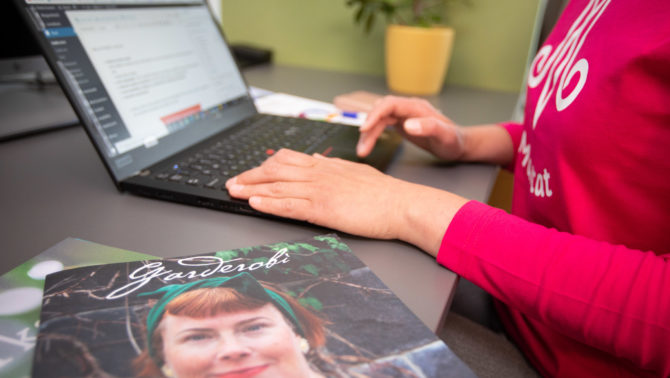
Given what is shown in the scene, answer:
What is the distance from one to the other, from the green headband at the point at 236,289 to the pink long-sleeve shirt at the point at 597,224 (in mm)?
173

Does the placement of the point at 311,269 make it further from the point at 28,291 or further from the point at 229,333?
the point at 28,291

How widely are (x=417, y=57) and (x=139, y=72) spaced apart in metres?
0.77

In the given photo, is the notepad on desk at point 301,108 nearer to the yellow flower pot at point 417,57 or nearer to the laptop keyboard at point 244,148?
the laptop keyboard at point 244,148

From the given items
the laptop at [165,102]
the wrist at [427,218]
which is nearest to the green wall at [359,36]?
the laptop at [165,102]

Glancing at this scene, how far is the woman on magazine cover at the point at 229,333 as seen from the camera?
10.4 inches

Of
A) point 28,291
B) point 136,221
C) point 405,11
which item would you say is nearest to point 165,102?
point 136,221

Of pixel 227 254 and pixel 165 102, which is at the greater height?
pixel 165 102

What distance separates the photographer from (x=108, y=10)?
0.57 m

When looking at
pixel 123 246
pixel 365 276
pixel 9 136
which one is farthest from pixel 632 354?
pixel 9 136

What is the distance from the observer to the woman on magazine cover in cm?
27

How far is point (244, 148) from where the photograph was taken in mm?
618

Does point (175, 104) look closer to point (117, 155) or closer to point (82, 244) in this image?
point (117, 155)

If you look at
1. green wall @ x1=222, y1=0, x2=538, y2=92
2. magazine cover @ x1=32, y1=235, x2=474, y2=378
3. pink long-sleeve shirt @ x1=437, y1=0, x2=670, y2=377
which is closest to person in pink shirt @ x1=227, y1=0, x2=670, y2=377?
pink long-sleeve shirt @ x1=437, y1=0, x2=670, y2=377

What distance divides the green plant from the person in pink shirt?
0.68m
